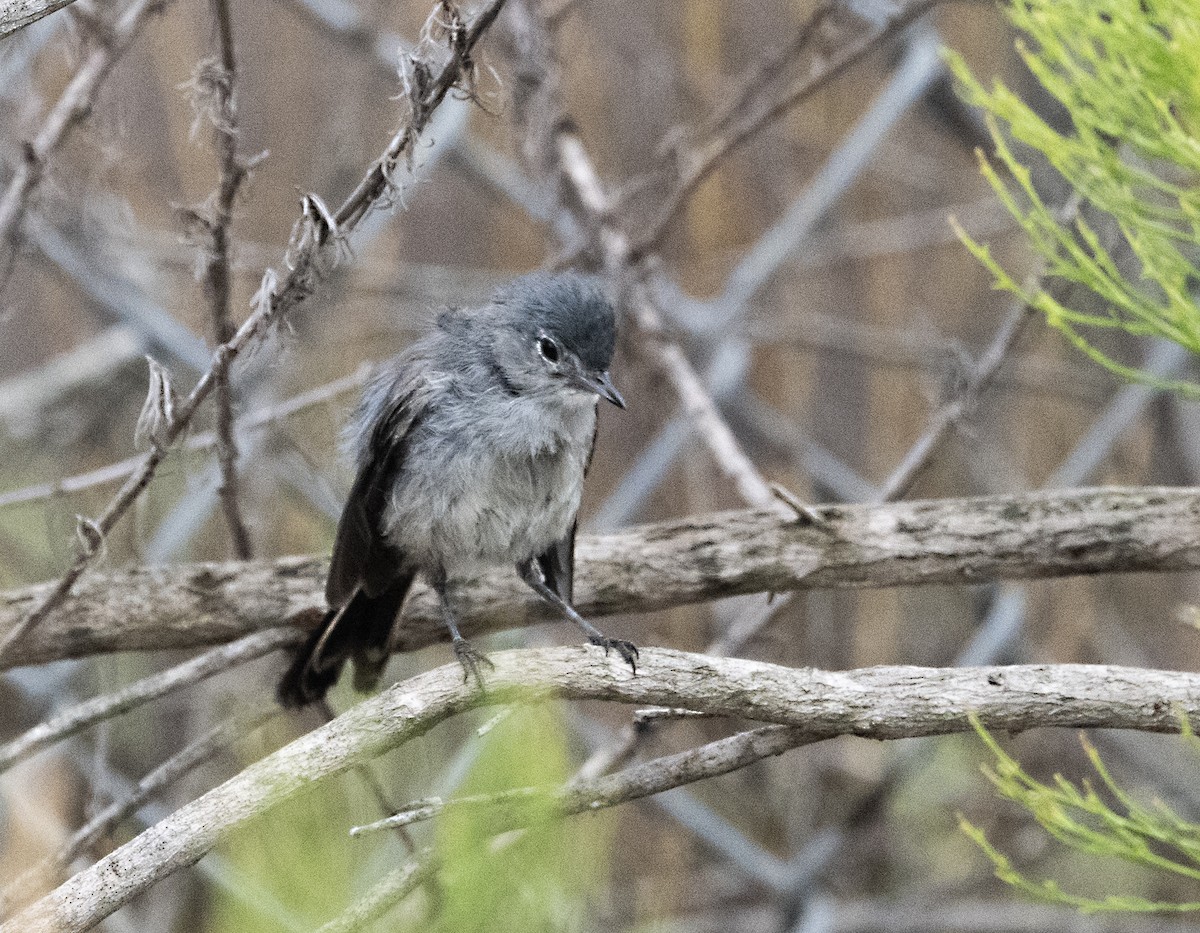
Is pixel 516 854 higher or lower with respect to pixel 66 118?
lower

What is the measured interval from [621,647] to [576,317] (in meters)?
0.66

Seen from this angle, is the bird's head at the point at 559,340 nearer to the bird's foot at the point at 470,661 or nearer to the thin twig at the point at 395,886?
the bird's foot at the point at 470,661

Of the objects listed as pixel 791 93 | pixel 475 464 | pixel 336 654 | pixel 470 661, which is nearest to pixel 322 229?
pixel 470 661

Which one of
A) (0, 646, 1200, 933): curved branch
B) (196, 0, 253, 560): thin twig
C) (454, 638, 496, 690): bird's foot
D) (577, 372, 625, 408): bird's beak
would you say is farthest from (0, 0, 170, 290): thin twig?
(0, 646, 1200, 933): curved branch

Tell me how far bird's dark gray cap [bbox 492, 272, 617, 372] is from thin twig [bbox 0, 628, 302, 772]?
2.53 feet

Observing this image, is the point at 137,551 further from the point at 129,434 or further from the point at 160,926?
the point at 129,434

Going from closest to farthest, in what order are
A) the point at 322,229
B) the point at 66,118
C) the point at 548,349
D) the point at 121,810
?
the point at 322,229, the point at 121,810, the point at 548,349, the point at 66,118

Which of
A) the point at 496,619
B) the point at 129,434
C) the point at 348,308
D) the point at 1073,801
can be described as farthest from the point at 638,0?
the point at 1073,801

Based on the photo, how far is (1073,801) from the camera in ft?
5.37

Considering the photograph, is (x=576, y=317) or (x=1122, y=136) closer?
(x=1122, y=136)

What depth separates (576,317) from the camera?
2418 mm

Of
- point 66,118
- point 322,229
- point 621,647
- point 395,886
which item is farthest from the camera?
point 66,118

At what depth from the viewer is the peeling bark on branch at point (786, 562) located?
237cm

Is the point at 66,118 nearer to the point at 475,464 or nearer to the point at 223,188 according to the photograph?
the point at 223,188
